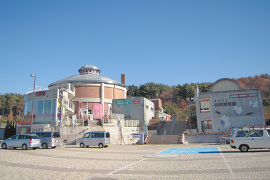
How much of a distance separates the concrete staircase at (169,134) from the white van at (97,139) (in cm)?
1114

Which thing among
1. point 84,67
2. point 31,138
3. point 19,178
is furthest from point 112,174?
point 84,67

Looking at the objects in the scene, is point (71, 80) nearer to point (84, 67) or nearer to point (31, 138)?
point (84, 67)

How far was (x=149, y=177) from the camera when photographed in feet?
25.8

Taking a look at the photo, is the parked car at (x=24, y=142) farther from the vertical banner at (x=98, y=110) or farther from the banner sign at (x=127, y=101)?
the banner sign at (x=127, y=101)

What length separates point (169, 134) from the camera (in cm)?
3878

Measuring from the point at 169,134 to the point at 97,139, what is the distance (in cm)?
1934

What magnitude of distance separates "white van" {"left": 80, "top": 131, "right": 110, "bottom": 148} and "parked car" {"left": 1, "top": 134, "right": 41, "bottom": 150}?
4.83 metres

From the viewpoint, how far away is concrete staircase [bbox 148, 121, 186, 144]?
103 ft

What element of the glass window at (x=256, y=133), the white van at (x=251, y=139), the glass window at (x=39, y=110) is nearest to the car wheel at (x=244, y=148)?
the white van at (x=251, y=139)

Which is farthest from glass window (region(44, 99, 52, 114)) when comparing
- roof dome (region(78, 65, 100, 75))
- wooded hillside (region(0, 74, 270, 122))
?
wooded hillside (region(0, 74, 270, 122))

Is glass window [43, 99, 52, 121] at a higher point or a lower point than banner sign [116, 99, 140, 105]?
lower

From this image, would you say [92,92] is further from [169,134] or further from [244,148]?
[244,148]

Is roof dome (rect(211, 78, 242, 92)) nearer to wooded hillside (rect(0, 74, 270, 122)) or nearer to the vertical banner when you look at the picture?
the vertical banner

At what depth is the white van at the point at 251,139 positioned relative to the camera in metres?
15.0
